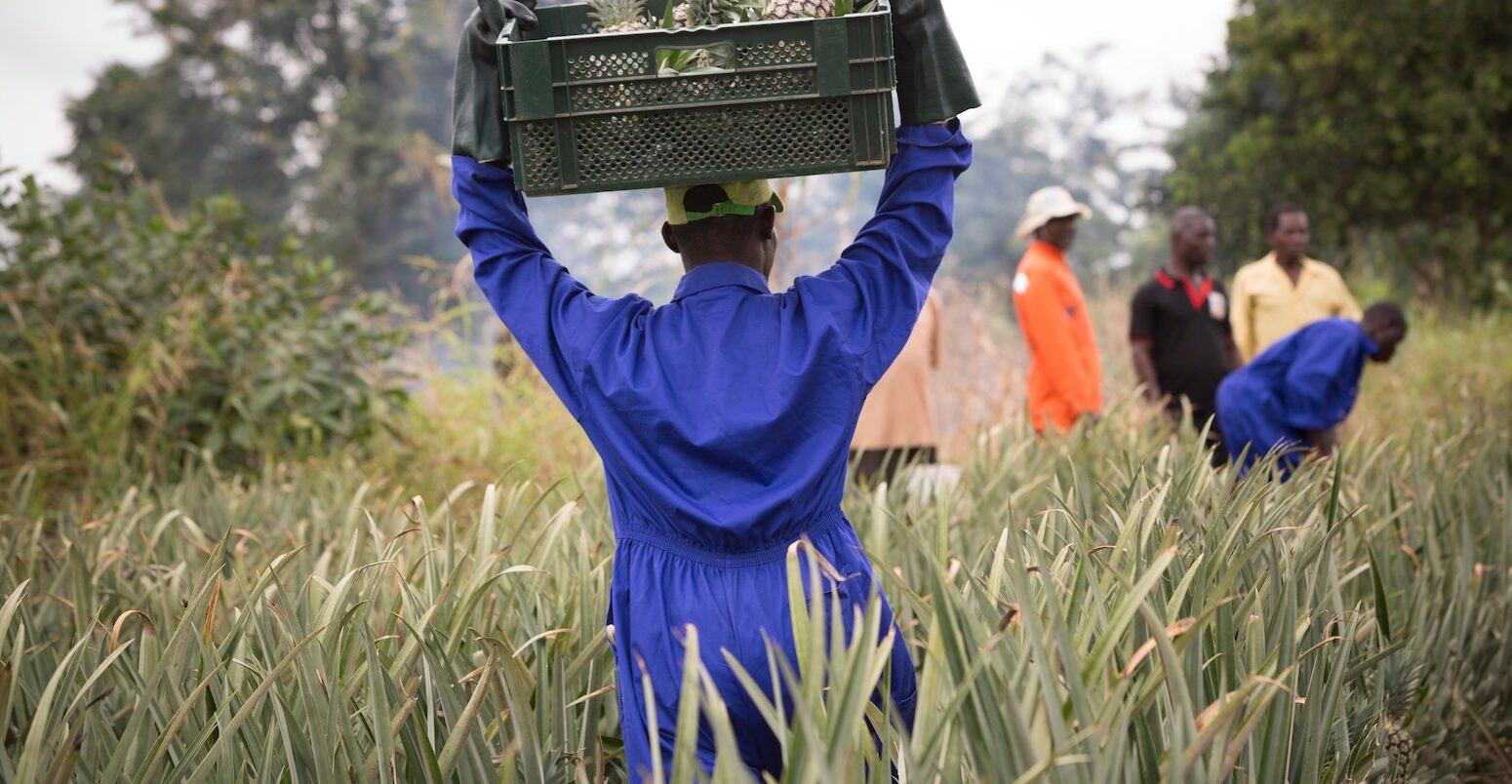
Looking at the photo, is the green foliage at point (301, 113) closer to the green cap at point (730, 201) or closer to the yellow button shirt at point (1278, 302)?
the yellow button shirt at point (1278, 302)

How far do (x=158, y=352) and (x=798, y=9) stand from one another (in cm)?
402

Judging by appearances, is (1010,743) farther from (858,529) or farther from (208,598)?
(858,529)

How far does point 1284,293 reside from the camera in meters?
6.41

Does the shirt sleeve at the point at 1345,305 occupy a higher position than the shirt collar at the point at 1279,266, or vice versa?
the shirt collar at the point at 1279,266

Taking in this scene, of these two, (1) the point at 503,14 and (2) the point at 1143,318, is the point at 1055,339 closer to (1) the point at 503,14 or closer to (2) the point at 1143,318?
(2) the point at 1143,318

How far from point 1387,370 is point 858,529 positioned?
8097 millimetres

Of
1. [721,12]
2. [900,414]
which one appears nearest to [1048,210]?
[900,414]

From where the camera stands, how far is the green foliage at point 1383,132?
13.8 m

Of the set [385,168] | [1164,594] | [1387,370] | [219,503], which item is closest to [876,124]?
[1164,594]

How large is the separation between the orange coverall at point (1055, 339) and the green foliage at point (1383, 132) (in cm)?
904

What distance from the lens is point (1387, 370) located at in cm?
1014

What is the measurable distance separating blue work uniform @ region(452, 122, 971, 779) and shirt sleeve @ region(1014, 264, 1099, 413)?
3610 mm

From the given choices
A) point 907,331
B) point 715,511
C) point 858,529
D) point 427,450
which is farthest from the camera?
point 427,450

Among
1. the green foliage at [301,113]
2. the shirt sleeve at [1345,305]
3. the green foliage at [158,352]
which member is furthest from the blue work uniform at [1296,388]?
the green foliage at [301,113]
